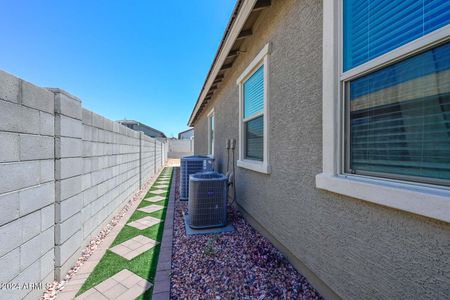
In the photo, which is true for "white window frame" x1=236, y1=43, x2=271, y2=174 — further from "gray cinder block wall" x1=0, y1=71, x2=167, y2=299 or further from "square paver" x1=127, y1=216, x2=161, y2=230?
"gray cinder block wall" x1=0, y1=71, x2=167, y2=299

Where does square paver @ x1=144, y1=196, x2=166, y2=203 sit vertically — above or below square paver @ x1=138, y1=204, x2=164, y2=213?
above

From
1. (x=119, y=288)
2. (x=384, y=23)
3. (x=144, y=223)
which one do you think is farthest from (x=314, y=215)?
(x=144, y=223)

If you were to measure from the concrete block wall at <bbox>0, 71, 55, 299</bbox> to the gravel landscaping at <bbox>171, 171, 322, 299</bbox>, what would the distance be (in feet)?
4.15

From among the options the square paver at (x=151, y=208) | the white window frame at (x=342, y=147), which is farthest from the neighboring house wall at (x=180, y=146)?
the white window frame at (x=342, y=147)

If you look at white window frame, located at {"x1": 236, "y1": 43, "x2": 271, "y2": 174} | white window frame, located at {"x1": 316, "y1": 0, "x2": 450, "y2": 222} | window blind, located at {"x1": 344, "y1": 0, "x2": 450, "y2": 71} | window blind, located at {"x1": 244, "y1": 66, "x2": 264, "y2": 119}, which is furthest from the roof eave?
window blind, located at {"x1": 344, "y1": 0, "x2": 450, "y2": 71}

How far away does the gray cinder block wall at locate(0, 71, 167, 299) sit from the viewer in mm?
1541

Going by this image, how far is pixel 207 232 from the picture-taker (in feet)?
11.2

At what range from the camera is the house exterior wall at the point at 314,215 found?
3.67 ft

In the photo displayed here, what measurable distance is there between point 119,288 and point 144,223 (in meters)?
1.92

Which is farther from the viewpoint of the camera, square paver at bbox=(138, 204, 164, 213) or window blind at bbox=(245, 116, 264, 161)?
square paver at bbox=(138, 204, 164, 213)

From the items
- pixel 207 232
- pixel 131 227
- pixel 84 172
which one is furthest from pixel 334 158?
pixel 131 227

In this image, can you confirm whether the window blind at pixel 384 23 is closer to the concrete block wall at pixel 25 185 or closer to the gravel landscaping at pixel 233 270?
the gravel landscaping at pixel 233 270

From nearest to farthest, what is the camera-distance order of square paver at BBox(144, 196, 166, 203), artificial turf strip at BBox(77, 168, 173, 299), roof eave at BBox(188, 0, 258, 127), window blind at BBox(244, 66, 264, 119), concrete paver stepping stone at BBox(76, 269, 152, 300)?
1. concrete paver stepping stone at BBox(76, 269, 152, 300)
2. artificial turf strip at BBox(77, 168, 173, 299)
3. roof eave at BBox(188, 0, 258, 127)
4. window blind at BBox(244, 66, 264, 119)
5. square paver at BBox(144, 196, 166, 203)

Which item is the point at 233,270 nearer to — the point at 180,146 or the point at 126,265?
the point at 126,265
